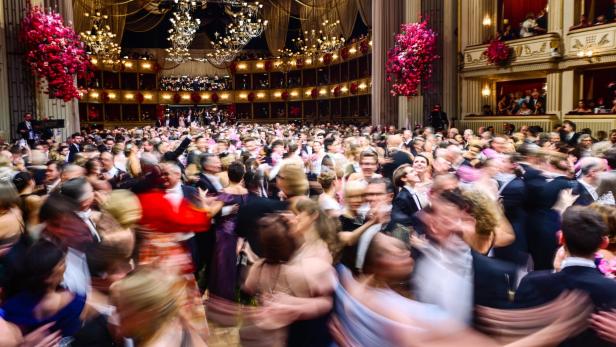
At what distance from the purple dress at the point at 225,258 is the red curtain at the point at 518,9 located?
1500 cm

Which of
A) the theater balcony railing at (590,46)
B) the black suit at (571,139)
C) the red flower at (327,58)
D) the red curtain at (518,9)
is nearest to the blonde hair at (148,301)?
the black suit at (571,139)

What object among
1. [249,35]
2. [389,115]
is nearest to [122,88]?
[249,35]

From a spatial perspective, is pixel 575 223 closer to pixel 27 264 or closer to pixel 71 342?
pixel 71 342

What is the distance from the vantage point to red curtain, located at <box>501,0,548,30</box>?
680 inches

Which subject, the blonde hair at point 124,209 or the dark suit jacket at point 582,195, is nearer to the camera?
the blonde hair at point 124,209

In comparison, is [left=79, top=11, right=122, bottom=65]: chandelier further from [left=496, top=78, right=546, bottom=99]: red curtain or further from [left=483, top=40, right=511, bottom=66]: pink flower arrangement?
[left=496, top=78, right=546, bottom=99]: red curtain

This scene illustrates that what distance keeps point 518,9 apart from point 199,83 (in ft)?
73.7

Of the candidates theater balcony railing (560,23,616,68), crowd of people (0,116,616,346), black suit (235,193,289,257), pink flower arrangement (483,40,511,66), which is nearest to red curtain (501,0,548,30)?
pink flower arrangement (483,40,511,66)

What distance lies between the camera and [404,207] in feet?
15.6

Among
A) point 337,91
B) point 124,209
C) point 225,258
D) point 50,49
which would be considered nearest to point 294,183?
point 124,209

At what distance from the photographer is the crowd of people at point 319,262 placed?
2.27 meters

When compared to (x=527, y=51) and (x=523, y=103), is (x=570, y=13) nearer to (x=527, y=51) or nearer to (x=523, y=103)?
(x=527, y=51)

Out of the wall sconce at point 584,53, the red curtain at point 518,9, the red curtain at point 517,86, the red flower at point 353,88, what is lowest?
the red curtain at point 517,86

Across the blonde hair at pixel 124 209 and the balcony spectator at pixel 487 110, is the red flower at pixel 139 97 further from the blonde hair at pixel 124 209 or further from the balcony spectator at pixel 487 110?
the blonde hair at pixel 124 209
